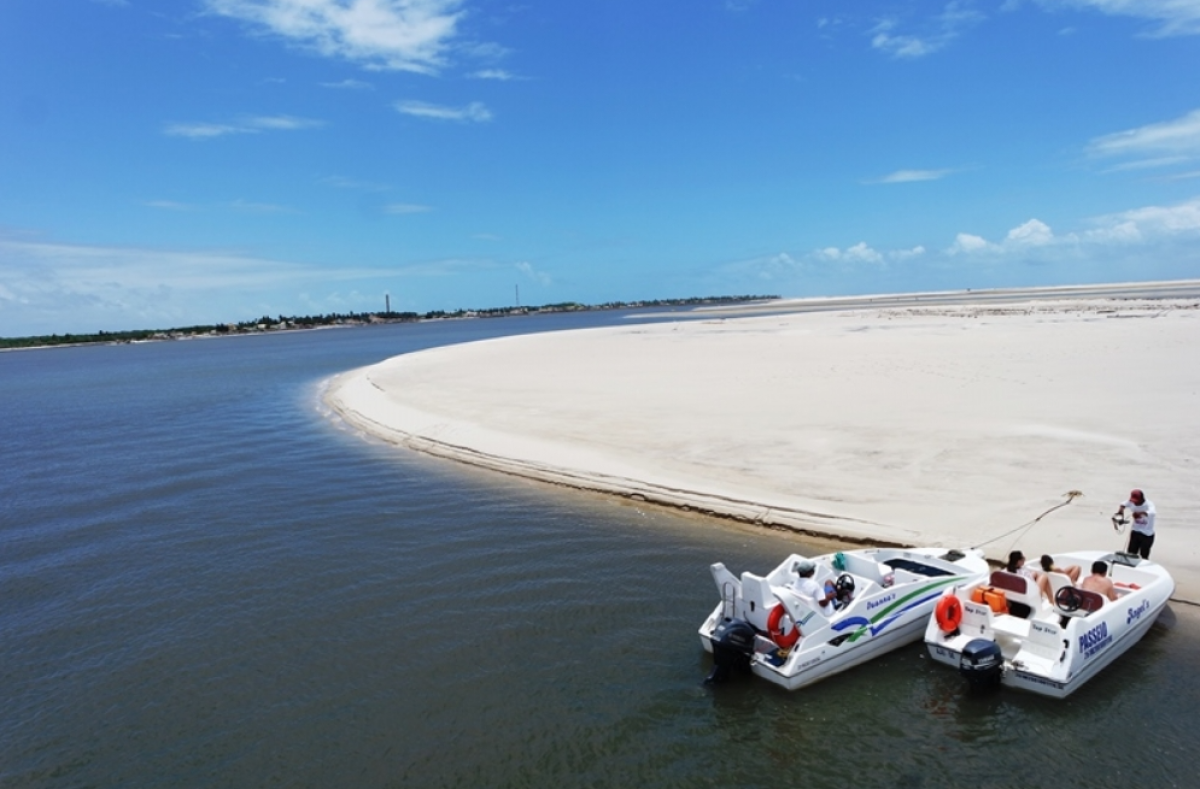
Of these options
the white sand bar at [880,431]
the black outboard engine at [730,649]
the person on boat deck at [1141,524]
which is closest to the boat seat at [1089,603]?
the person on boat deck at [1141,524]

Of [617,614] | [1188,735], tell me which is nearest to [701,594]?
[617,614]

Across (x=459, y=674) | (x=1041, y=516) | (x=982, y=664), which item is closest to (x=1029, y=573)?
(x=982, y=664)

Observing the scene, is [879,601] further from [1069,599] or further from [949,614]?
[1069,599]

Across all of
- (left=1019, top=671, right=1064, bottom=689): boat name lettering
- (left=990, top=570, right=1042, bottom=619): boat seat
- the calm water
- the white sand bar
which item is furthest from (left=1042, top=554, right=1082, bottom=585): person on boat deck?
the white sand bar

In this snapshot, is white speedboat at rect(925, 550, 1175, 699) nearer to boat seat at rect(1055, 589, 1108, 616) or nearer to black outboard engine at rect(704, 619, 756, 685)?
boat seat at rect(1055, 589, 1108, 616)

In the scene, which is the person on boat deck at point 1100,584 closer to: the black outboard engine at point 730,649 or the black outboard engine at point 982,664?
the black outboard engine at point 982,664

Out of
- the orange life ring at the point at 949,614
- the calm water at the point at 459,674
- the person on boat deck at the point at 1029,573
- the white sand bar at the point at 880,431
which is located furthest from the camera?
the white sand bar at the point at 880,431

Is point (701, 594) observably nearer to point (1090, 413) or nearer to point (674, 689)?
point (674, 689)
